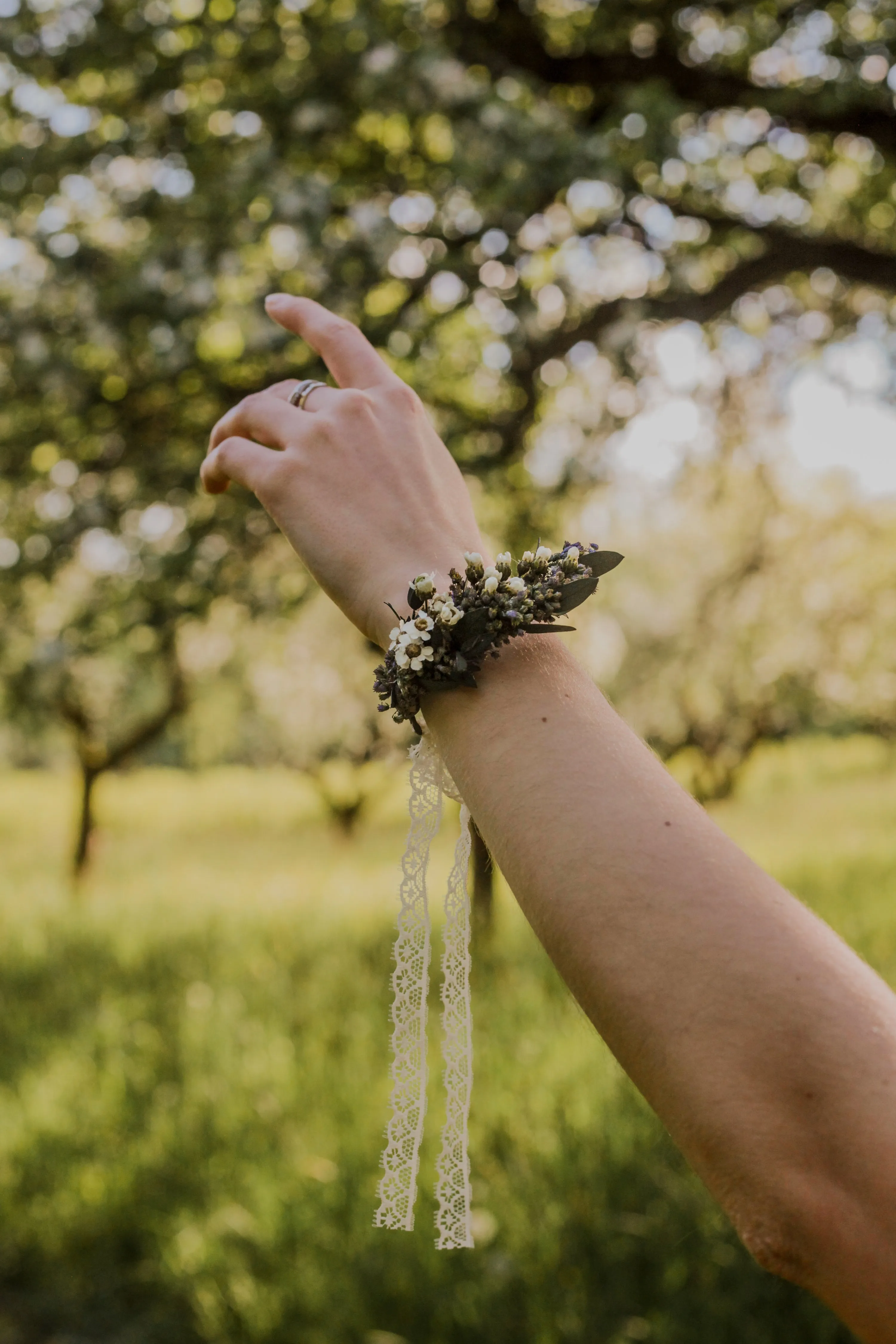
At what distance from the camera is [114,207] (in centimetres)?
435

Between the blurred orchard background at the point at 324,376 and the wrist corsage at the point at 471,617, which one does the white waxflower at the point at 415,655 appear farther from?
the blurred orchard background at the point at 324,376

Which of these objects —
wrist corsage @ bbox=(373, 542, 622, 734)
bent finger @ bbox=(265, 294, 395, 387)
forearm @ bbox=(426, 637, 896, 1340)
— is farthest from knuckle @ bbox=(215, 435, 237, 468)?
forearm @ bbox=(426, 637, 896, 1340)

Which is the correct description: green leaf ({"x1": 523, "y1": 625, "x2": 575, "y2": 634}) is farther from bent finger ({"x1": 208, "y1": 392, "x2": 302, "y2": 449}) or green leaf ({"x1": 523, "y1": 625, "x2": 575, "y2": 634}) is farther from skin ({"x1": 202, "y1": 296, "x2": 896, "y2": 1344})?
bent finger ({"x1": 208, "y1": 392, "x2": 302, "y2": 449})

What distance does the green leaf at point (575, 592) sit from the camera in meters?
1.01

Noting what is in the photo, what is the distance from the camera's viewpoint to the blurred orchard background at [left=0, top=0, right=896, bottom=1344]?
3.55 m

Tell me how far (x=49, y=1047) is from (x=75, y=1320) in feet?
6.74

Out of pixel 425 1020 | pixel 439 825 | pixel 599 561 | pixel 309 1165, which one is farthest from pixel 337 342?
pixel 309 1165

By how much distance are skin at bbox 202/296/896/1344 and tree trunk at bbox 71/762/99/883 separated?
13.3 metres

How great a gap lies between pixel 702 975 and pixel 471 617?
381mm

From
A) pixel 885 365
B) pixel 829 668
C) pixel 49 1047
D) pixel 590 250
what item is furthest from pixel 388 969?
pixel 829 668

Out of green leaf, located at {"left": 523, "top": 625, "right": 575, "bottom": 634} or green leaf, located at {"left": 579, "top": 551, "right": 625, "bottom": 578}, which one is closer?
green leaf, located at {"left": 523, "top": 625, "right": 575, "bottom": 634}

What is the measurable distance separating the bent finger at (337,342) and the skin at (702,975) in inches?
19.0

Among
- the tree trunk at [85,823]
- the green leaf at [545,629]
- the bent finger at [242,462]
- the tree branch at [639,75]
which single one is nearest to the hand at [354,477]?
the bent finger at [242,462]

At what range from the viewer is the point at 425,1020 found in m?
1.19
